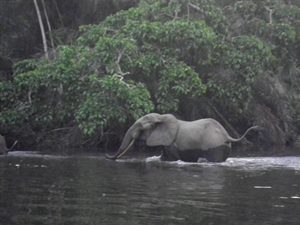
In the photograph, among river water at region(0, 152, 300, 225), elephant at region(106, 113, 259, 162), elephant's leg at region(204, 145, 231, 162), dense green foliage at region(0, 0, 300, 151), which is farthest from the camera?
dense green foliage at region(0, 0, 300, 151)

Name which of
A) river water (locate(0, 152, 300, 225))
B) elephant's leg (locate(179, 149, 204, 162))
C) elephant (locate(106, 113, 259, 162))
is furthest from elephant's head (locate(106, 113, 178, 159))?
river water (locate(0, 152, 300, 225))

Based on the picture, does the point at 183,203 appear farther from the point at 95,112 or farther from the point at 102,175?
the point at 95,112

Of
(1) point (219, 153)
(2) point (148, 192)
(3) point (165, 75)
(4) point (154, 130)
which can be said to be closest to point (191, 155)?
(1) point (219, 153)

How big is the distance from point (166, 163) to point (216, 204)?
6468mm

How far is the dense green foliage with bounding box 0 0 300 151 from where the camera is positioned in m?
19.1

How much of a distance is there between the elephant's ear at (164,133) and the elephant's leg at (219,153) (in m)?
0.78

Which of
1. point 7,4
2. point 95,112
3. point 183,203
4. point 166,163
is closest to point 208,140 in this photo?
point 166,163

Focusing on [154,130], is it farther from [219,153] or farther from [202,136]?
[219,153]

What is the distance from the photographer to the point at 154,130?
1691 cm

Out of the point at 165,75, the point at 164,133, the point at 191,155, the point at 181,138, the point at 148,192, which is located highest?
the point at 165,75

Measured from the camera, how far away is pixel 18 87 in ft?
67.0

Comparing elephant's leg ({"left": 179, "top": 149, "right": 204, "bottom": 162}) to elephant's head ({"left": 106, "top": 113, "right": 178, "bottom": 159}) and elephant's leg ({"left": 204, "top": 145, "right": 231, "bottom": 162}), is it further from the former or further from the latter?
elephant's head ({"left": 106, "top": 113, "right": 178, "bottom": 159})

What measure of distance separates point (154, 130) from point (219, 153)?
1.37 metres

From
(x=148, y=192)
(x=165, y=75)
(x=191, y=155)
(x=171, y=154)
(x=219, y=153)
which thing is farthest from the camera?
(x=165, y=75)
